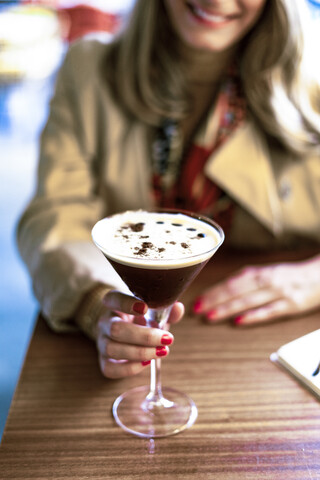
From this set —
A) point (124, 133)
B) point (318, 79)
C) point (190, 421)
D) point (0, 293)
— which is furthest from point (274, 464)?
point (0, 293)

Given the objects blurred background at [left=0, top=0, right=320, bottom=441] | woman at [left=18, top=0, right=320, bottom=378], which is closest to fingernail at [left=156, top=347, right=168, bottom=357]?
woman at [left=18, top=0, right=320, bottom=378]

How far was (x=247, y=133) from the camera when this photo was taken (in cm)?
162

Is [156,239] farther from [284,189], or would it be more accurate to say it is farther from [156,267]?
[284,189]

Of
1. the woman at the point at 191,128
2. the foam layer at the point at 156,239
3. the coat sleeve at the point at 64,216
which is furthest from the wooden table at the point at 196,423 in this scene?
the woman at the point at 191,128

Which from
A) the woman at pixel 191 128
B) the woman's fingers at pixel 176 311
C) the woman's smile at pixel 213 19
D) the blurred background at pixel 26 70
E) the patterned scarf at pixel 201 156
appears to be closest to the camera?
the woman's fingers at pixel 176 311

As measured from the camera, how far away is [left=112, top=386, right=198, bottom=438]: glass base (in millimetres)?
901

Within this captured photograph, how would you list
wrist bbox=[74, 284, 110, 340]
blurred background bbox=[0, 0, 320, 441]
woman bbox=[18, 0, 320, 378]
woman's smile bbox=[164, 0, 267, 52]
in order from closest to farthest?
wrist bbox=[74, 284, 110, 340]
woman's smile bbox=[164, 0, 267, 52]
woman bbox=[18, 0, 320, 378]
blurred background bbox=[0, 0, 320, 441]

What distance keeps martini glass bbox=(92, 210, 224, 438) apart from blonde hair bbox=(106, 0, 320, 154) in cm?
69

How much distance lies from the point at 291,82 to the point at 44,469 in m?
1.35

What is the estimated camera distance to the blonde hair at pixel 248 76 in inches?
61.0

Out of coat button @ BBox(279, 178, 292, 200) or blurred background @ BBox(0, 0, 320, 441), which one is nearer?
coat button @ BBox(279, 178, 292, 200)

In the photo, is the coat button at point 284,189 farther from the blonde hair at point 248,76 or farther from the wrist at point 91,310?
the wrist at point 91,310

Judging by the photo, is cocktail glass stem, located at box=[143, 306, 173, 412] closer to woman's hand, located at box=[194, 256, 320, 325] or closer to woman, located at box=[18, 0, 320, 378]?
woman's hand, located at box=[194, 256, 320, 325]

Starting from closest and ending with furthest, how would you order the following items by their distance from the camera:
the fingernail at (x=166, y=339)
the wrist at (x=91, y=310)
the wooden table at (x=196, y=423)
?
the wooden table at (x=196, y=423) → the fingernail at (x=166, y=339) → the wrist at (x=91, y=310)
